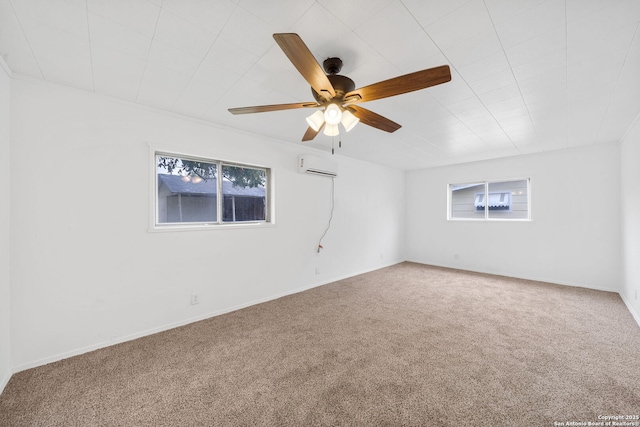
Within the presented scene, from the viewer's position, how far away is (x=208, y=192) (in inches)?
122

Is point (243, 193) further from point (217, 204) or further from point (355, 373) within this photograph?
point (355, 373)

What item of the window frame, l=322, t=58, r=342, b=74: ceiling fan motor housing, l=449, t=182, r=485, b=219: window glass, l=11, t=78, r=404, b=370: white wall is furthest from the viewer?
l=449, t=182, r=485, b=219: window glass

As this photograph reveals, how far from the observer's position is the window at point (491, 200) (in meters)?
4.71

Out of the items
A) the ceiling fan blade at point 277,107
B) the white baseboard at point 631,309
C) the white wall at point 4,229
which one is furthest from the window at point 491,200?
the white wall at point 4,229

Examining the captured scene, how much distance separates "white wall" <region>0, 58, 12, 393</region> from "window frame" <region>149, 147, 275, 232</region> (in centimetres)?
92

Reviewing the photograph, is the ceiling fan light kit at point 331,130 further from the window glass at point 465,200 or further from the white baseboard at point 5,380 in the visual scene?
the window glass at point 465,200

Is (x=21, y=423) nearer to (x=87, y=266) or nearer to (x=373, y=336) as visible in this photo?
(x=87, y=266)

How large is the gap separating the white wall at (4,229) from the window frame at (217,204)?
3.00 feet

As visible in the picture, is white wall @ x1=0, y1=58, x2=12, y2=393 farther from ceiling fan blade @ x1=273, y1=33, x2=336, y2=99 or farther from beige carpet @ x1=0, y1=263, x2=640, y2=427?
ceiling fan blade @ x1=273, y1=33, x2=336, y2=99

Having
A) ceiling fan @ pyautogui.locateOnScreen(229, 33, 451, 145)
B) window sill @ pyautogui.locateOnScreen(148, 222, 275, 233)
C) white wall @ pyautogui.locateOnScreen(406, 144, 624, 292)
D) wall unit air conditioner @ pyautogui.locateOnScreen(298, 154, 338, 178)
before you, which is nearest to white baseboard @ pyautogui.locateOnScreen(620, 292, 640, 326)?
white wall @ pyautogui.locateOnScreen(406, 144, 624, 292)

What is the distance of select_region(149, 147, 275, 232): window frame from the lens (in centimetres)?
255

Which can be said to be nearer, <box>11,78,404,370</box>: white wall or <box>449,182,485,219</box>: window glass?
<box>11,78,404,370</box>: white wall

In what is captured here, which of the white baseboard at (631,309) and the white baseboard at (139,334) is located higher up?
the white baseboard at (631,309)

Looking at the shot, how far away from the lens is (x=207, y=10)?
50.6 inches
